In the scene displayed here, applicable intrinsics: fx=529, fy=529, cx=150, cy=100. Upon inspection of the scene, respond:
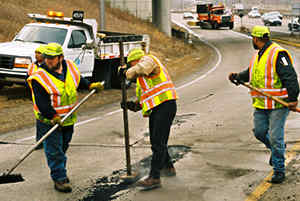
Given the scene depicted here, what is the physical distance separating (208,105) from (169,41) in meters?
20.0

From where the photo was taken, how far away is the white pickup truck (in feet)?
46.2

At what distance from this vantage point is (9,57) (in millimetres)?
14109

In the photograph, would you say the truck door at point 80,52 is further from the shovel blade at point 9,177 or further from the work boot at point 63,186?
the shovel blade at point 9,177

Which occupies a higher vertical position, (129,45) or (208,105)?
A: (129,45)

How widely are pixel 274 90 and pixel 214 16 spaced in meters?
48.8

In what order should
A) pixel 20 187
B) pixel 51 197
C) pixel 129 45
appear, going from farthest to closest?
pixel 129 45, pixel 20 187, pixel 51 197

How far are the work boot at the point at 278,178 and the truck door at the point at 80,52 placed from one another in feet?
30.4

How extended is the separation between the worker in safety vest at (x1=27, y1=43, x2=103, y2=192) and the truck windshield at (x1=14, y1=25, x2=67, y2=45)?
841cm

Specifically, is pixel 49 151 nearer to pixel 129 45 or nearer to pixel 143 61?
pixel 143 61

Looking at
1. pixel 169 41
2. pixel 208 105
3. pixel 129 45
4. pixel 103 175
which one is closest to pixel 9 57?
pixel 129 45

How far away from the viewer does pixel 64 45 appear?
48.5 feet

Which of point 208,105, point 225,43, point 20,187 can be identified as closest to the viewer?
point 20,187

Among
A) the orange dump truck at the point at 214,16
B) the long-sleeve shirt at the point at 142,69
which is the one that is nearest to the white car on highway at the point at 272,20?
the orange dump truck at the point at 214,16

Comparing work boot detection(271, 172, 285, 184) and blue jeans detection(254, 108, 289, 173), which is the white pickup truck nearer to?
blue jeans detection(254, 108, 289, 173)
